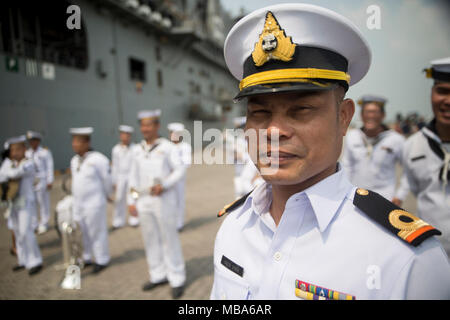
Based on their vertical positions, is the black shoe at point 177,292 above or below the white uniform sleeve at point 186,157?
below

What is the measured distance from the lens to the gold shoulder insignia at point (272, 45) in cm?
96

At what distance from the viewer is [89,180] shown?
4379 millimetres

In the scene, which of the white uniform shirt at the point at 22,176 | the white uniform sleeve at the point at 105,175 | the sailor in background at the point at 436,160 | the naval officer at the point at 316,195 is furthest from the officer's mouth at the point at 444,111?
the white uniform shirt at the point at 22,176

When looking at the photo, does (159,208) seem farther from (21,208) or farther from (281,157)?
(281,157)

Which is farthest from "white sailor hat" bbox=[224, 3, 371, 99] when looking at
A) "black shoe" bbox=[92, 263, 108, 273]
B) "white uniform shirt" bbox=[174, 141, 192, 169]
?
"black shoe" bbox=[92, 263, 108, 273]

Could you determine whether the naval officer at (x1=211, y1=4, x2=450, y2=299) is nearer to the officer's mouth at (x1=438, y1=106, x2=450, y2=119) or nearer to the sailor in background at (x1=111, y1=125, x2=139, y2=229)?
the officer's mouth at (x1=438, y1=106, x2=450, y2=119)

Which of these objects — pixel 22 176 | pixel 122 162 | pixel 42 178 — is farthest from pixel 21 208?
pixel 122 162

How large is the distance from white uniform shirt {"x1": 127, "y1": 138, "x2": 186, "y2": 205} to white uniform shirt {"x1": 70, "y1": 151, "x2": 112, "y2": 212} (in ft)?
2.95

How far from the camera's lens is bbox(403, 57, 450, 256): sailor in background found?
6.01 feet

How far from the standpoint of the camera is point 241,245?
3.79 feet

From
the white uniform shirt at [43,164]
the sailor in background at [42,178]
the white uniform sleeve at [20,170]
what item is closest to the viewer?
the white uniform sleeve at [20,170]

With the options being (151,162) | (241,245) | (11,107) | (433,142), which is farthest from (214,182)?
(241,245)

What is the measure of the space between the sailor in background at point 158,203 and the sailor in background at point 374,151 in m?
2.71

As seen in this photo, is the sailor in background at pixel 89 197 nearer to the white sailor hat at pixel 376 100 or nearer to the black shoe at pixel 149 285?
the black shoe at pixel 149 285
